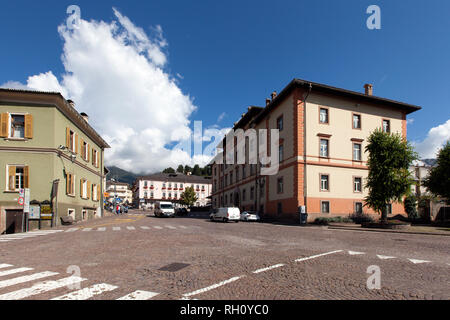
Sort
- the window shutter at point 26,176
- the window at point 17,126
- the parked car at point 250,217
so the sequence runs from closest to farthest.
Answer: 1. the window shutter at point 26,176
2. the window at point 17,126
3. the parked car at point 250,217

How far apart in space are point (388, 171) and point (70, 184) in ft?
89.4

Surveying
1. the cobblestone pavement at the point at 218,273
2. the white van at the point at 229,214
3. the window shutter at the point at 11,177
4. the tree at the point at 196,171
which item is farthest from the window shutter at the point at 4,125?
the tree at the point at 196,171

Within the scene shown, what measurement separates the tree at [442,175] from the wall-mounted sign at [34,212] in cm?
3638

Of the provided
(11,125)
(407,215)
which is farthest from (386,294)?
(407,215)

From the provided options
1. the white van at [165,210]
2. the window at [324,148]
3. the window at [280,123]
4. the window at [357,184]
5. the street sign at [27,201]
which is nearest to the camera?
the street sign at [27,201]

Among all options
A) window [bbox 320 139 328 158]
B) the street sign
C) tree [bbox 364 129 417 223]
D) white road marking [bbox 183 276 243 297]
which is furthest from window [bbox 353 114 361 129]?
the street sign

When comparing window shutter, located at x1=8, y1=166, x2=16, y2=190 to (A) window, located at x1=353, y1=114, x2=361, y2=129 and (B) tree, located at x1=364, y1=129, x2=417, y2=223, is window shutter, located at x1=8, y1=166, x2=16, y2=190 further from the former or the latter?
(A) window, located at x1=353, y1=114, x2=361, y2=129

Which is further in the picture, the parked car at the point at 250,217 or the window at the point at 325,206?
the parked car at the point at 250,217

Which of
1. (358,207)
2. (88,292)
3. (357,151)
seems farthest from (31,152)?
(357,151)

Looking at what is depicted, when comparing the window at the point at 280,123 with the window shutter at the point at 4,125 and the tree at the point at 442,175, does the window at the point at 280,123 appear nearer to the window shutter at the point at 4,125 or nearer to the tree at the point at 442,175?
the tree at the point at 442,175

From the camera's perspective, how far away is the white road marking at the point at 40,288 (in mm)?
5094

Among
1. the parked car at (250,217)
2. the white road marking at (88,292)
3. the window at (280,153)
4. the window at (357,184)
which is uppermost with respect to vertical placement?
the window at (280,153)

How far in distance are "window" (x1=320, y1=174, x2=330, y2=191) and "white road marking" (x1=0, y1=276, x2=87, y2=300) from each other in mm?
26852

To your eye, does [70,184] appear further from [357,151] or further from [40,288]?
[357,151]
